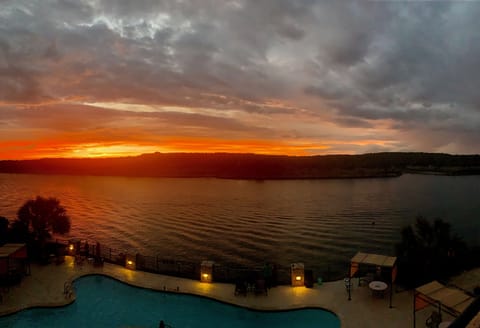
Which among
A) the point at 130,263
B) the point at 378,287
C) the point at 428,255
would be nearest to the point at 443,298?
the point at 378,287

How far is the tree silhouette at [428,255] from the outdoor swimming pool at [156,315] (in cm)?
578

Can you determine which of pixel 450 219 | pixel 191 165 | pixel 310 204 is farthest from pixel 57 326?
pixel 191 165

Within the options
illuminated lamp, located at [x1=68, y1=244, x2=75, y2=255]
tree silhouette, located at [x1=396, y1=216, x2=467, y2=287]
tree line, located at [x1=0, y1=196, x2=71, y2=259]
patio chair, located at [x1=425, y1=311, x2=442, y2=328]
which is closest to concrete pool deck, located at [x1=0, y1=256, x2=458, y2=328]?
patio chair, located at [x1=425, y1=311, x2=442, y2=328]

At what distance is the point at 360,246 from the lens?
42.4m

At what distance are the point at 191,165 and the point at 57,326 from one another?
175571mm

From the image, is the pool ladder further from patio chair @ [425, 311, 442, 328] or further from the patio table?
patio chair @ [425, 311, 442, 328]

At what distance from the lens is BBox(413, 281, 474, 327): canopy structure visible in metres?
12.2

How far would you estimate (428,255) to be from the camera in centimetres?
2016

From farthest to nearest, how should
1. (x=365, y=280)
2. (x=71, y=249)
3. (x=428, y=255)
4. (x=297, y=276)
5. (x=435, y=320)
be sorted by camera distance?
(x=71, y=249), (x=428, y=255), (x=297, y=276), (x=365, y=280), (x=435, y=320)

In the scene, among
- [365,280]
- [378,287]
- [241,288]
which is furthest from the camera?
[365,280]

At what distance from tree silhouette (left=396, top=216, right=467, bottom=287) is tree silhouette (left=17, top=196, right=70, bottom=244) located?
1032 inches

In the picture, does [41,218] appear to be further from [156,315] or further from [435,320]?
[435,320]

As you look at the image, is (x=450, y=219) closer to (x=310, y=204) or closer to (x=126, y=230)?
(x=310, y=204)

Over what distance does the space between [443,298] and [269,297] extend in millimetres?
7987
